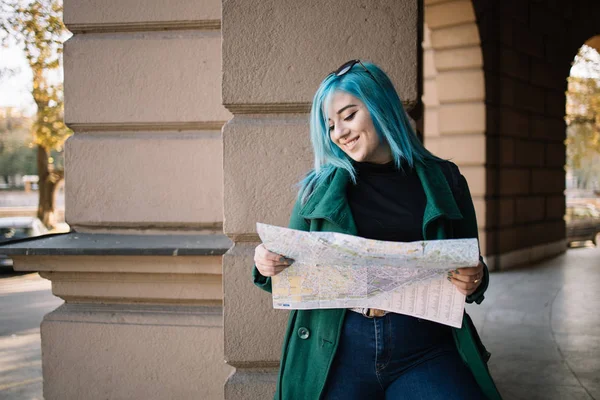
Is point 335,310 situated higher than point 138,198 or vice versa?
point 138,198

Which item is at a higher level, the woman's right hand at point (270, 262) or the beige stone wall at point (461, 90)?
the beige stone wall at point (461, 90)

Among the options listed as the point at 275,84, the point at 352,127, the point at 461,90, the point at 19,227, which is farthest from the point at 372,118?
the point at 19,227

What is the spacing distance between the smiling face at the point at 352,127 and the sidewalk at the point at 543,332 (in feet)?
9.75

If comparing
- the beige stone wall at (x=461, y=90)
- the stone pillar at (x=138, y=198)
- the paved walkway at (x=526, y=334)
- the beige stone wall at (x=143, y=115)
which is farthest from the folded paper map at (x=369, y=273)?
the beige stone wall at (x=461, y=90)

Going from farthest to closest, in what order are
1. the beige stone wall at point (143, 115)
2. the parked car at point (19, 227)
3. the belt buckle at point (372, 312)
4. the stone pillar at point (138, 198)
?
the parked car at point (19, 227) → the beige stone wall at point (143, 115) → the stone pillar at point (138, 198) → the belt buckle at point (372, 312)

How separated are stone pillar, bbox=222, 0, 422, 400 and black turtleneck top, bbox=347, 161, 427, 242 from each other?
86 centimetres

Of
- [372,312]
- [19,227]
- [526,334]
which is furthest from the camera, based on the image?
[19,227]

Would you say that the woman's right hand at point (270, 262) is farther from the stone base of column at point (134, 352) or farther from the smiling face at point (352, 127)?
the stone base of column at point (134, 352)

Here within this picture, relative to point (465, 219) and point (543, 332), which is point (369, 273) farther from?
point (543, 332)

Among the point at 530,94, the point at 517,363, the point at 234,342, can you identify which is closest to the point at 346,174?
A: the point at 234,342

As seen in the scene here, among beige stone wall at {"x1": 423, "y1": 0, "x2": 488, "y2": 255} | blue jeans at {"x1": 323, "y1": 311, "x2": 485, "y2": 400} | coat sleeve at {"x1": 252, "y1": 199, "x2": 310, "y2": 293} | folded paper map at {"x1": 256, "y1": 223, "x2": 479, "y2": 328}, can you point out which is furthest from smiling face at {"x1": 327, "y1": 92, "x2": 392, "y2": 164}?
beige stone wall at {"x1": 423, "y1": 0, "x2": 488, "y2": 255}

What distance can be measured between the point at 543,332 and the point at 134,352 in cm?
420

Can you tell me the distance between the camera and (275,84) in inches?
111

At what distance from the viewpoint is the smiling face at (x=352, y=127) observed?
6.41ft
